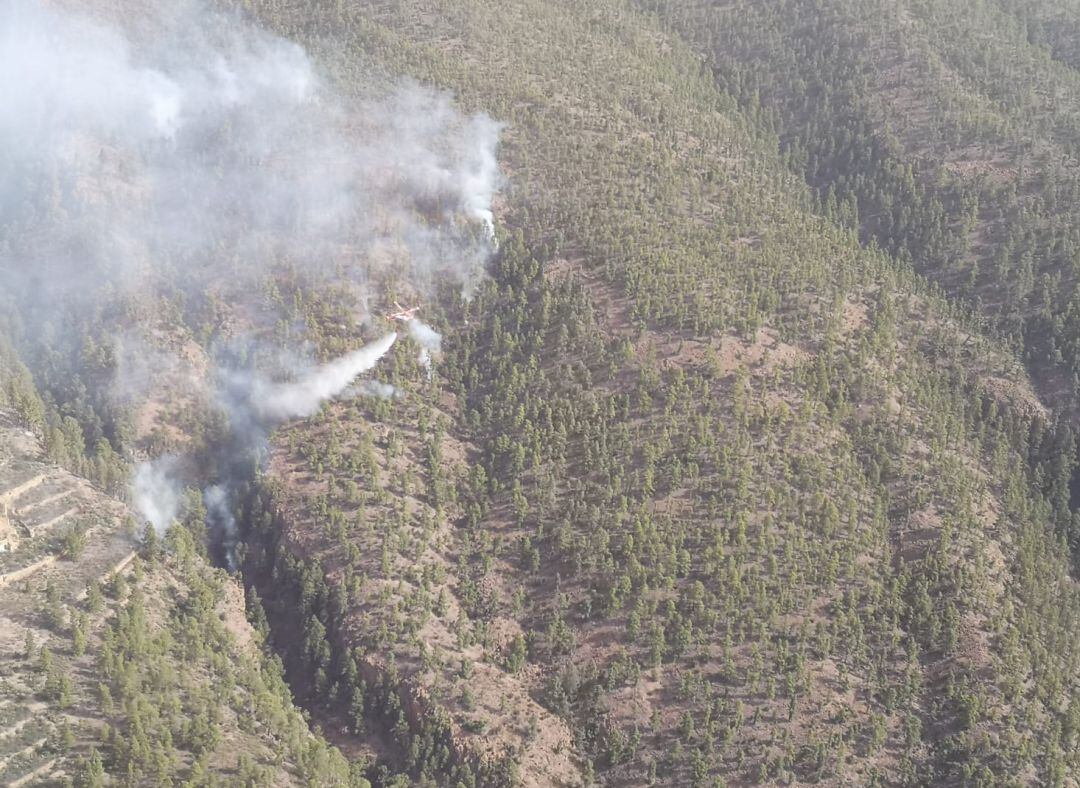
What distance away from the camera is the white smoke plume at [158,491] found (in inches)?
3578

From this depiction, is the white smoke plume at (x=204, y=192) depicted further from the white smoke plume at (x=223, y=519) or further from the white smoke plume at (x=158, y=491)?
the white smoke plume at (x=223, y=519)

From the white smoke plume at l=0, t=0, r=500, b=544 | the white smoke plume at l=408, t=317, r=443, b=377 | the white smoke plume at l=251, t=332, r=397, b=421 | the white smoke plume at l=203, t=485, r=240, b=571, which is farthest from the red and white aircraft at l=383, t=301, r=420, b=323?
the white smoke plume at l=203, t=485, r=240, b=571

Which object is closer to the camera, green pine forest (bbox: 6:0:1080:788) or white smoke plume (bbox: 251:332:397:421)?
green pine forest (bbox: 6:0:1080:788)

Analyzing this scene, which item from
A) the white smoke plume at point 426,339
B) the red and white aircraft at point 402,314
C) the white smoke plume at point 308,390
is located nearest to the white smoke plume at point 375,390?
the white smoke plume at point 308,390

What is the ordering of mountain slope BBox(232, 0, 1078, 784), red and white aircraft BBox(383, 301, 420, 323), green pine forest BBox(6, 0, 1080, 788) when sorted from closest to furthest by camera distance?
1. green pine forest BBox(6, 0, 1080, 788)
2. mountain slope BBox(232, 0, 1078, 784)
3. red and white aircraft BBox(383, 301, 420, 323)

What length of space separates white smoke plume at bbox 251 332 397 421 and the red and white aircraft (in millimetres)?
6451

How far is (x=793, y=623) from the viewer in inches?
3312

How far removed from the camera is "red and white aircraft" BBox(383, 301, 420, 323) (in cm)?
10912

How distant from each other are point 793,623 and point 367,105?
87027 mm

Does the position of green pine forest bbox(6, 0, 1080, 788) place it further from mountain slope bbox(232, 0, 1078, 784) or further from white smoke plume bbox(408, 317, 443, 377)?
white smoke plume bbox(408, 317, 443, 377)

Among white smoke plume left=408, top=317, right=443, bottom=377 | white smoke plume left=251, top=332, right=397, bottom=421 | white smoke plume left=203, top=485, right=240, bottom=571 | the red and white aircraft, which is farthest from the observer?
the red and white aircraft

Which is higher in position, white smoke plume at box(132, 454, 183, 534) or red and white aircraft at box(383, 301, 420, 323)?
red and white aircraft at box(383, 301, 420, 323)

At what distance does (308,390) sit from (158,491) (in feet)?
54.9

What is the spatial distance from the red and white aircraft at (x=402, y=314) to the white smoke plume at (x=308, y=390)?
254 inches
